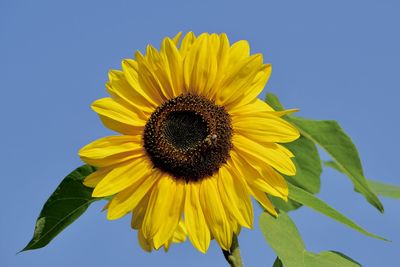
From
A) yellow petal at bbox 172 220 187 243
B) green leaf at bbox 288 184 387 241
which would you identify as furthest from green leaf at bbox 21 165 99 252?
green leaf at bbox 288 184 387 241

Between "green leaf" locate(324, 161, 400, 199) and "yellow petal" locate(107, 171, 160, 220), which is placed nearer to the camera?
"yellow petal" locate(107, 171, 160, 220)

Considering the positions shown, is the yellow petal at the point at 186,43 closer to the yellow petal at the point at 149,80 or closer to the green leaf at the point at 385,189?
the yellow petal at the point at 149,80

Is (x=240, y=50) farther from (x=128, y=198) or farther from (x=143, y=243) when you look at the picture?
(x=143, y=243)

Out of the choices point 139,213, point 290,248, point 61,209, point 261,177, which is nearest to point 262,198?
point 261,177

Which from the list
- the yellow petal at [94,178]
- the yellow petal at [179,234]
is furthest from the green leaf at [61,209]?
the yellow petal at [179,234]

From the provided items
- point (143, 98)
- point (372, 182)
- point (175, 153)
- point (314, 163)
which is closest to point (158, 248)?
point (175, 153)

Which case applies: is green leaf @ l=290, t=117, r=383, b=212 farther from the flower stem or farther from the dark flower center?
the flower stem

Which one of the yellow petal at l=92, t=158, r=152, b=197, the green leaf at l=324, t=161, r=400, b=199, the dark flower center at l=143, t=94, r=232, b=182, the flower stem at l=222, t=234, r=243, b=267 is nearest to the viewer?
the flower stem at l=222, t=234, r=243, b=267

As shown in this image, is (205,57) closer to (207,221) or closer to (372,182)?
(207,221)
